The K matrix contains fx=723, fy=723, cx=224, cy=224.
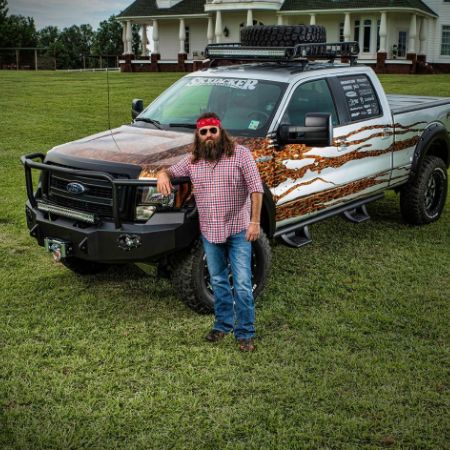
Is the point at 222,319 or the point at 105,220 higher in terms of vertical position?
the point at 105,220

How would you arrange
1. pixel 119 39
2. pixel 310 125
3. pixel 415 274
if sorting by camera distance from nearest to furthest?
pixel 310 125 < pixel 415 274 < pixel 119 39

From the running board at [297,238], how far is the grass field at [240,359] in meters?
0.32

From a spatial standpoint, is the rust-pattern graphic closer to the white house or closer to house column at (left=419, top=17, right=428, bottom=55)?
the white house

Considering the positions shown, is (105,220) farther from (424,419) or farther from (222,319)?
(424,419)

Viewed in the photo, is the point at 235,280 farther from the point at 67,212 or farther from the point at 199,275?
the point at 67,212

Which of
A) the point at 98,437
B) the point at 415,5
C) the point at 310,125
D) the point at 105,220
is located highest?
the point at 415,5

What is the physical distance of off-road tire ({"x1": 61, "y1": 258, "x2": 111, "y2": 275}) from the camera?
636cm

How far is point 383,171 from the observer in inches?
301

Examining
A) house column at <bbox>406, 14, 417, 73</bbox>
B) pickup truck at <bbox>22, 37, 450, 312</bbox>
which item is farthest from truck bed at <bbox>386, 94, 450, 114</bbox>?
house column at <bbox>406, 14, 417, 73</bbox>

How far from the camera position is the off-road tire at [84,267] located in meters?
6.36

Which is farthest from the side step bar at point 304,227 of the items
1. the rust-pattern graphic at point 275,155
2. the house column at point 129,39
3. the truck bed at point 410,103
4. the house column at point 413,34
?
the house column at point 129,39

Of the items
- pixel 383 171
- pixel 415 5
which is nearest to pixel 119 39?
pixel 415 5

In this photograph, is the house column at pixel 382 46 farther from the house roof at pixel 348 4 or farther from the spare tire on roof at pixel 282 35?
the spare tire on roof at pixel 282 35

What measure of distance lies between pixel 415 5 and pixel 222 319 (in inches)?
1494
